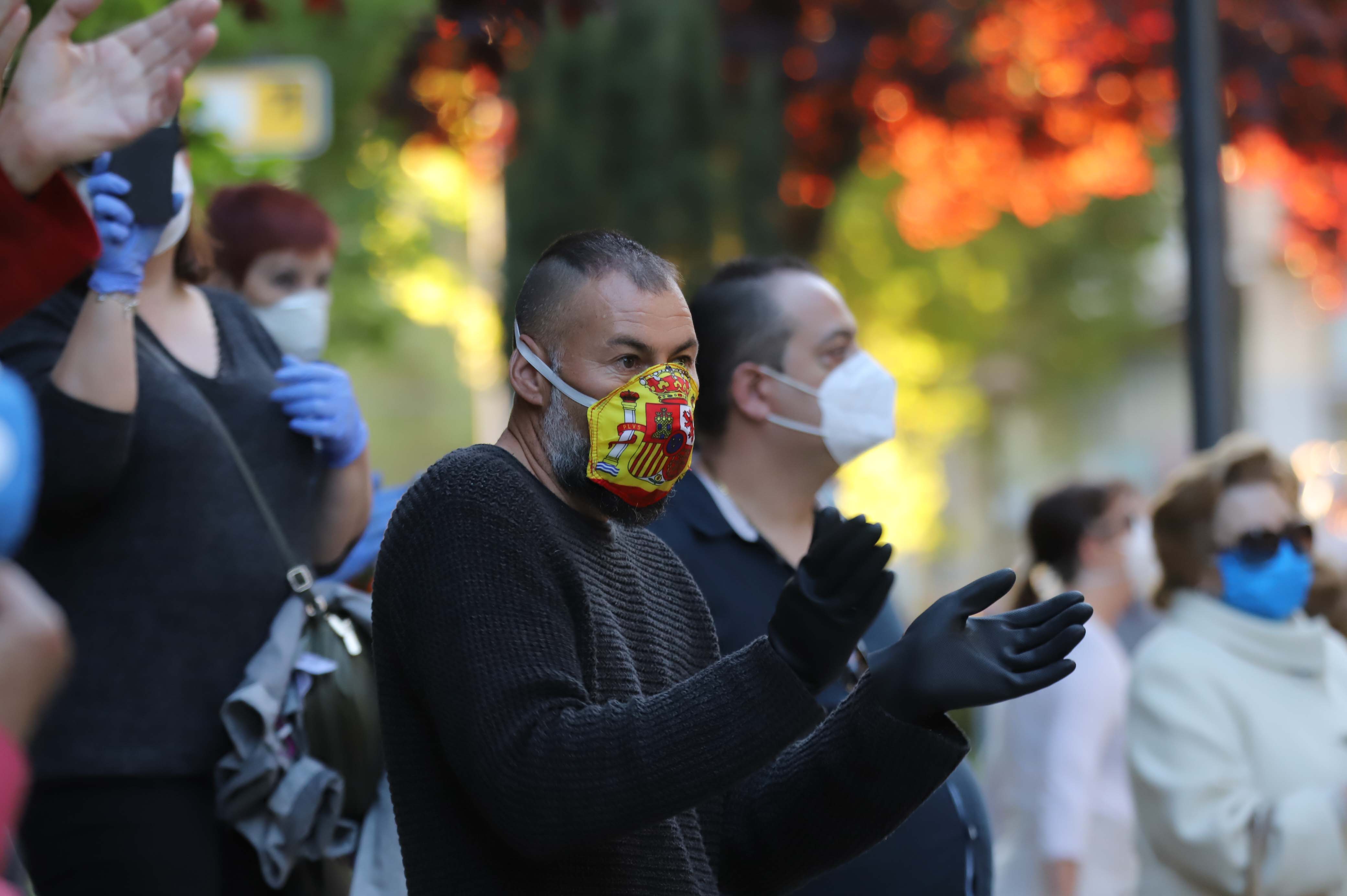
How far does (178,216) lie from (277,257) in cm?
72

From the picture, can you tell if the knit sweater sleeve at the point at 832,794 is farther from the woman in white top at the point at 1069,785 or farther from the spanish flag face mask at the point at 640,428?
the woman in white top at the point at 1069,785

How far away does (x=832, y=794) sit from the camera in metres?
2.27

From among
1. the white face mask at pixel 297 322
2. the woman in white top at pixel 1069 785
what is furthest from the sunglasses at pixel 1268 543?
the white face mask at pixel 297 322

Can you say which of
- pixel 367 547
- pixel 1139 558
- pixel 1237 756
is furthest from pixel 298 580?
pixel 1139 558

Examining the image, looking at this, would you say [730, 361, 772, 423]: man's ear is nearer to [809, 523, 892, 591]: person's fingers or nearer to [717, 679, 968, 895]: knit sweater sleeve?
[717, 679, 968, 895]: knit sweater sleeve

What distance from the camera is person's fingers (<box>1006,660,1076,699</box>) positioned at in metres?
1.92

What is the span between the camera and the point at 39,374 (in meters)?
2.74

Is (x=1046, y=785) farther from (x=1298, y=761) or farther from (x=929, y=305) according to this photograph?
(x=929, y=305)

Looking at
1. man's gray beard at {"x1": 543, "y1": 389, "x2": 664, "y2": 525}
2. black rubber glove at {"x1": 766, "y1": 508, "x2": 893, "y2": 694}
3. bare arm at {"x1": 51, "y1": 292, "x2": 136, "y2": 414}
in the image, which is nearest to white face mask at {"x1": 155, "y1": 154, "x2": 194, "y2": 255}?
bare arm at {"x1": 51, "y1": 292, "x2": 136, "y2": 414}

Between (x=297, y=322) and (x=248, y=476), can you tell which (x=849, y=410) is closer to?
(x=297, y=322)

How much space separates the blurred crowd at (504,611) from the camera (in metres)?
1.87

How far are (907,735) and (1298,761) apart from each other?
2374 mm

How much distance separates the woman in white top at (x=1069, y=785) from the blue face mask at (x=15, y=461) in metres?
4.36

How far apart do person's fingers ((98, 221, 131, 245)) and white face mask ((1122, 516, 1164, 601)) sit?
4338 millimetres
